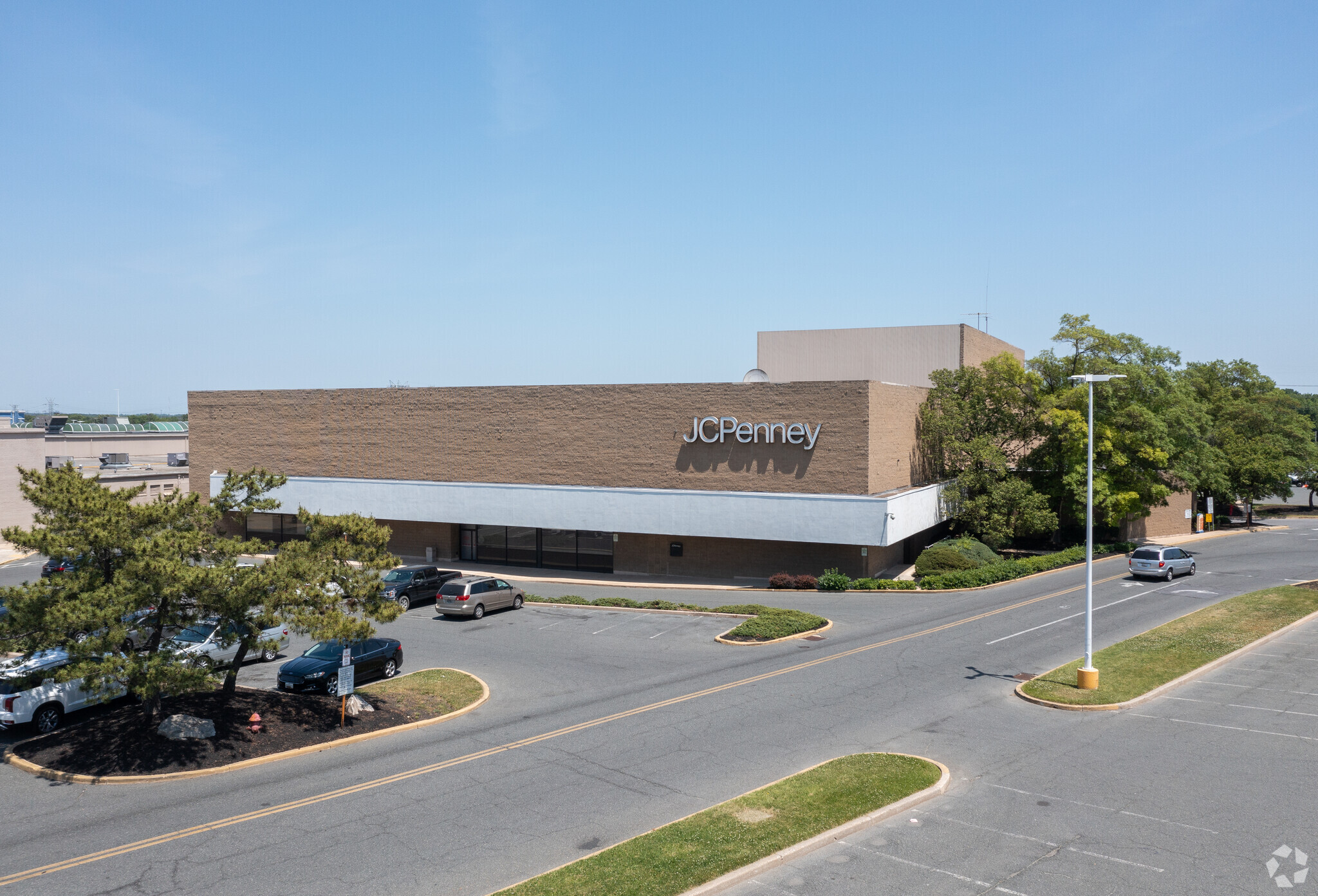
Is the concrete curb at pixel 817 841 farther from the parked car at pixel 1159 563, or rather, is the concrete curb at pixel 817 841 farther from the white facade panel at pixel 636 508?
the parked car at pixel 1159 563

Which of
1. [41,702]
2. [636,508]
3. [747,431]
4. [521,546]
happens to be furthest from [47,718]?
[747,431]

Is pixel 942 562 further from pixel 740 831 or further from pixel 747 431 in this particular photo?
pixel 740 831

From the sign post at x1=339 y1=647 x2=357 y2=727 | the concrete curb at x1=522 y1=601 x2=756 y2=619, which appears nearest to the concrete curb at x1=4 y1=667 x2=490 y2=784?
the sign post at x1=339 y1=647 x2=357 y2=727

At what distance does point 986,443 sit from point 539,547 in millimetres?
24963

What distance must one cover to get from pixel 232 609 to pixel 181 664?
4.94ft

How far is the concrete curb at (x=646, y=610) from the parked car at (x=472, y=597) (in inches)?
73.8

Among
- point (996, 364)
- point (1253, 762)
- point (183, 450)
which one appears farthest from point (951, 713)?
point (183, 450)

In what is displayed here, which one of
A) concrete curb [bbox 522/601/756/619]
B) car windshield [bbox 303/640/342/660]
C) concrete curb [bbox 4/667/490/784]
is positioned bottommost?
concrete curb [bbox 4/667/490/784]

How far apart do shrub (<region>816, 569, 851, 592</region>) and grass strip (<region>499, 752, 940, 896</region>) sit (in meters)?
23.1

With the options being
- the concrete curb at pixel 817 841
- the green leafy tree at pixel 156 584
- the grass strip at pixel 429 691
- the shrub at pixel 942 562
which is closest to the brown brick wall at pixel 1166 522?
the shrub at pixel 942 562

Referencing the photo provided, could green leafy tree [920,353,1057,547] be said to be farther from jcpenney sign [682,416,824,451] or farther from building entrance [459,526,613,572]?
building entrance [459,526,613,572]

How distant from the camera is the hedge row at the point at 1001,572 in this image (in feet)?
132

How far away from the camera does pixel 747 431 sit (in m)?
42.5

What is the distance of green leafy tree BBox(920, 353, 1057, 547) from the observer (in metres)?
46.6
